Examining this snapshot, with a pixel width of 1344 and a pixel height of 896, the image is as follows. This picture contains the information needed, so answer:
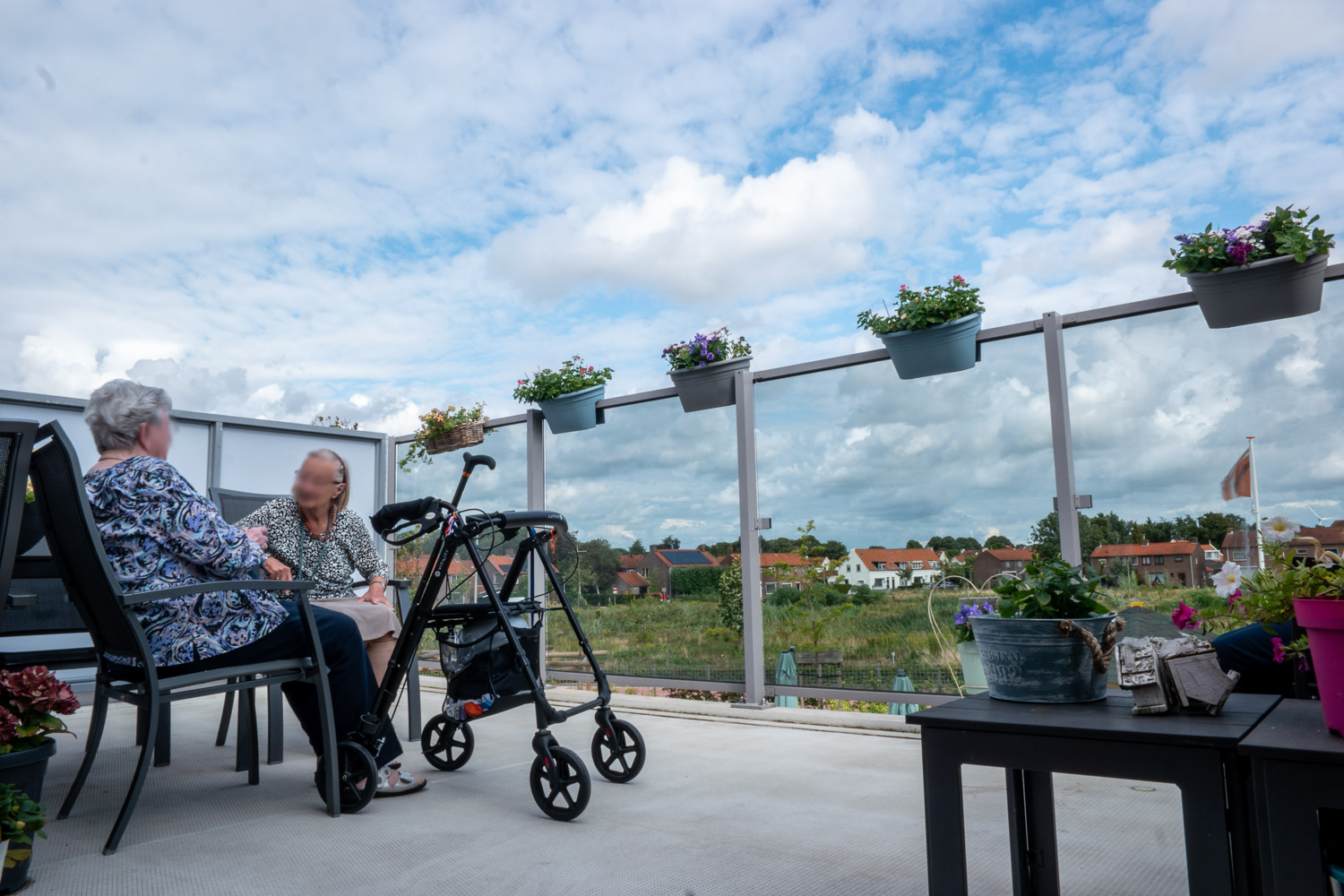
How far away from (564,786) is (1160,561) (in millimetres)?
2312

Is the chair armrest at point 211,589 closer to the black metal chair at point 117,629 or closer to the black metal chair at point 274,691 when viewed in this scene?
the black metal chair at point 117,629

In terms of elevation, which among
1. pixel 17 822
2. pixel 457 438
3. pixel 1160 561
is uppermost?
pixel 457 438

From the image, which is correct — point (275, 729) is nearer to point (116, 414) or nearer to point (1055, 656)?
point (116, 414)

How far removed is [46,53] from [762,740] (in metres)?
6.41

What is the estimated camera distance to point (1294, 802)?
3.08ft

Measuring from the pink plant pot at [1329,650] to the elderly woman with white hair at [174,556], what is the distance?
7.28 ft

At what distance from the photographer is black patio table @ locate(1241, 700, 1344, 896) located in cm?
92

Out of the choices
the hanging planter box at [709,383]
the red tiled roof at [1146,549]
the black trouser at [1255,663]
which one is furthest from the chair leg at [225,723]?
the red tiled roof at [1146,549]

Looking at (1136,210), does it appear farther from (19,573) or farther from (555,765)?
(19,573)

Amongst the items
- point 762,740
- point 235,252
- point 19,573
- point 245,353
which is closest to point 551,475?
point 762,740

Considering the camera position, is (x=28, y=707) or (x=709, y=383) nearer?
(x=28, y=707)

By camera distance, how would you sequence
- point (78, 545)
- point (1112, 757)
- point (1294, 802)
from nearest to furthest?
point (1294, 802), point (1112, 757), point (78, 545)

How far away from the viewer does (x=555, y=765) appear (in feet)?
7.37

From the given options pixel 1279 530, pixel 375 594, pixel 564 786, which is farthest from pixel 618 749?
pixel 1279 530
